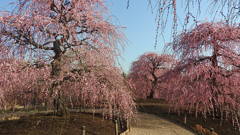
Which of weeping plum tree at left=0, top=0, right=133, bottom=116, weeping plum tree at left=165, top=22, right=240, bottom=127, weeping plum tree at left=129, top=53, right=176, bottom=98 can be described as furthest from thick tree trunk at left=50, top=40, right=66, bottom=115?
weeping plum tree at left=129, top=53, right=176, bottom=98

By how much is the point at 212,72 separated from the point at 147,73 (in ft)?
45.6

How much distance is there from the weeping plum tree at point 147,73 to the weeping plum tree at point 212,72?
1279cm

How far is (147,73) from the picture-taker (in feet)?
81.4

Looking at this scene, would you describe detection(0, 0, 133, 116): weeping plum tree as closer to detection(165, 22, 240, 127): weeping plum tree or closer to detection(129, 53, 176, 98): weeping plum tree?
detection(165, 22, 240, 127): weeping plum tree

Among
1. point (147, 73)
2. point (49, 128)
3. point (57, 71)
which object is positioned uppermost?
point (147, 73)

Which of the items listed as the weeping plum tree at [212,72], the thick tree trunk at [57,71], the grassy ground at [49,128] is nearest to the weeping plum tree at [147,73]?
the weeping plum tree at [212,72]

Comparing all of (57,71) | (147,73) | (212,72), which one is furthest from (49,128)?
(147,73)

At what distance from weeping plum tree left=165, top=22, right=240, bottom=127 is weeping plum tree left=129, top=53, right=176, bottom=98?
1279 cm

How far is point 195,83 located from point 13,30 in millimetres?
9288

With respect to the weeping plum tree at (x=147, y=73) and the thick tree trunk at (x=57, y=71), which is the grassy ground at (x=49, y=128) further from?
Result: the weeping plum tree at (x=147, y=73)

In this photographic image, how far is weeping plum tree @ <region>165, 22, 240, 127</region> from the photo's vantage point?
35.0ft

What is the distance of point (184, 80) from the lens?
11672 mm

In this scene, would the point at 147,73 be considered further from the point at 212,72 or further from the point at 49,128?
the point at 49,128

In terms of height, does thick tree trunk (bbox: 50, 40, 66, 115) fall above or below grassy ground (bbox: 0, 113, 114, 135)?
above
